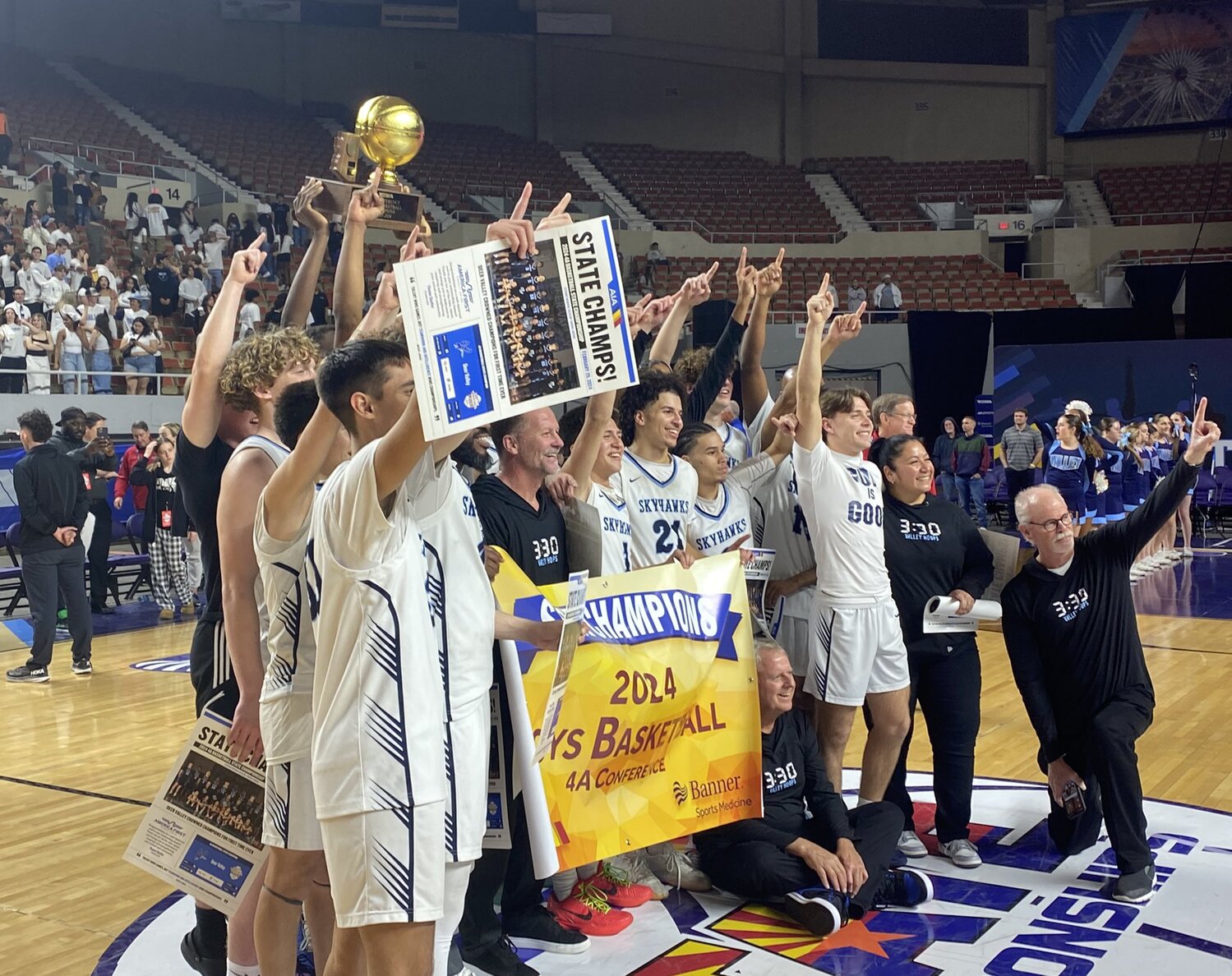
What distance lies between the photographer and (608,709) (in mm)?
3861

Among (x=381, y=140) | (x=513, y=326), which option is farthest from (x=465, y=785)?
(x=381, y=140)

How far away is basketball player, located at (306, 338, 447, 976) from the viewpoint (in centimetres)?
226

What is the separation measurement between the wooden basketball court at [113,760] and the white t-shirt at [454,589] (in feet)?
6.49

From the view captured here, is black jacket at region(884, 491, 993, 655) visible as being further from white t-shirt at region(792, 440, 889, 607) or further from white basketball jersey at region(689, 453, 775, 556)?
white basketball jersey at region(689, 453, 775, 556)

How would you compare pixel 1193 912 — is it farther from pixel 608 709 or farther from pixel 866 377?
pixel 866 377

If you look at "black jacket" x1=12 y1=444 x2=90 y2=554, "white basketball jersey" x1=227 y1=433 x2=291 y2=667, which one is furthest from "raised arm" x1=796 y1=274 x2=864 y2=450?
"black jacket" x1=12 y1=444 x2=90 y2=554

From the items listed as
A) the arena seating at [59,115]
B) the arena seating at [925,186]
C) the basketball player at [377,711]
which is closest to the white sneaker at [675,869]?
the basketball player at [377,711]

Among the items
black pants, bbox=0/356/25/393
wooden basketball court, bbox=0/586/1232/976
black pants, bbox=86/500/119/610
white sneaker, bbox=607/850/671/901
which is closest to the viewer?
wooden basketball court, bbox=0/586/1232/976

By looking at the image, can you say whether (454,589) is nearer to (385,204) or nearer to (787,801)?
(385,204)

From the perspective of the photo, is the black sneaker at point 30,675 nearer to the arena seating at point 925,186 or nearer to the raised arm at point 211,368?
the raised arm at point 211,368

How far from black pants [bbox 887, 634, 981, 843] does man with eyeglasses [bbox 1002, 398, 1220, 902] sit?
0.21 metres

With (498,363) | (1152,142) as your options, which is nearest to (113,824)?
(498,363)

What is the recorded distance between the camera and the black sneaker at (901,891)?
4.10 m

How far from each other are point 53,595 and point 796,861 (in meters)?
6.04
